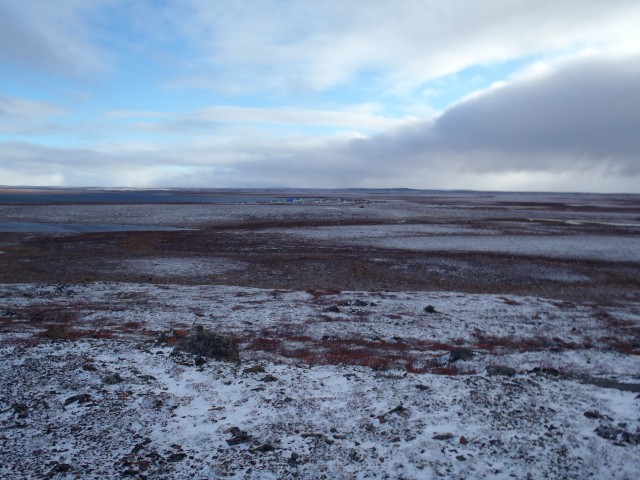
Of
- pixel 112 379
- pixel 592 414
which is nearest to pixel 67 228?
pixel 112 379

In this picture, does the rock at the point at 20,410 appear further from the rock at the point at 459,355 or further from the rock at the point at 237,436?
the rock at the point at 459,355

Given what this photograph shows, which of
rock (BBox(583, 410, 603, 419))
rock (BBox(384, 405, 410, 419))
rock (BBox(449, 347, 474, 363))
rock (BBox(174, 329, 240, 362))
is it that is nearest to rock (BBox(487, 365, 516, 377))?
rock (BBox(449, 347, 474, 363))

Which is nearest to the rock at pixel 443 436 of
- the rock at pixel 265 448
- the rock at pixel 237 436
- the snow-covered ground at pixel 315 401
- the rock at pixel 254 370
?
the snow-covered ground at pixel 315 401

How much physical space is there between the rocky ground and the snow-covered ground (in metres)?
0.04

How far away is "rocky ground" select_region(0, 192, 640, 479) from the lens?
726 cm

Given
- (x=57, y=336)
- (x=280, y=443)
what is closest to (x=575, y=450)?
(x=280, y=443)

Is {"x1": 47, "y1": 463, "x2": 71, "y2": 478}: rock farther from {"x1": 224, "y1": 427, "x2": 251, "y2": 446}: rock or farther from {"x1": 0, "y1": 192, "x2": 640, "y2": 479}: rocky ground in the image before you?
{"x1": 224, "y1": 427, "x2": 251, "y2": 446}: rock

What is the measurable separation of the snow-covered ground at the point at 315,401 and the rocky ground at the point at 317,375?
1.6 inches

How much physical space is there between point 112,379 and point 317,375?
4.67 m

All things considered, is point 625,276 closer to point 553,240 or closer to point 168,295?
point 553,240

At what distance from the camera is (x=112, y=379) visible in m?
9.54

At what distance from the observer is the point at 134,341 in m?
12.6

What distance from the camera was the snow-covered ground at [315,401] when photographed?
7.12 m

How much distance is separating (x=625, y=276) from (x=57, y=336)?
101 feet
